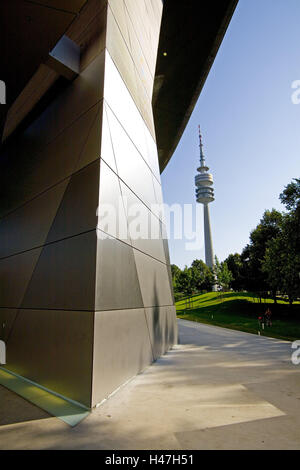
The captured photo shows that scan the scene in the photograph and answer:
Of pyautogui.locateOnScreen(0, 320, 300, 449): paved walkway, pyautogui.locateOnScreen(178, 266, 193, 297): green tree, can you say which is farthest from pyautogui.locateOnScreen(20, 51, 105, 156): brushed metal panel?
pyautogui.locateOnScreen(178, 266, 193, 297): green tree

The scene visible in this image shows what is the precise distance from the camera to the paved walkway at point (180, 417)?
112 inches

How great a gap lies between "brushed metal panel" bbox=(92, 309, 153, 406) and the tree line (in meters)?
18.1

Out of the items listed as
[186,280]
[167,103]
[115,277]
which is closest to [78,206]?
[115,277]

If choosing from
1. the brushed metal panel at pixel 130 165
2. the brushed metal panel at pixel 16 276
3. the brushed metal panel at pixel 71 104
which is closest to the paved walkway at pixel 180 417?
the brushed metal panel at pixel 16 276

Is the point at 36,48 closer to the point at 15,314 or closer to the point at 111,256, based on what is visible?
the point at 111,256

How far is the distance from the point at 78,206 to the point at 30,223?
2.37m

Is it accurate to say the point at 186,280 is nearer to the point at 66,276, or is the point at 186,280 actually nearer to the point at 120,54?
the point at 120,54

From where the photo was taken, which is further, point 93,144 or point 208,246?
point 208,246

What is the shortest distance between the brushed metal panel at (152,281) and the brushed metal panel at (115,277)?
1.35ft

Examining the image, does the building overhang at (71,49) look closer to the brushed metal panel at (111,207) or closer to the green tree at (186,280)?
the brushed metal panel at (111,207)

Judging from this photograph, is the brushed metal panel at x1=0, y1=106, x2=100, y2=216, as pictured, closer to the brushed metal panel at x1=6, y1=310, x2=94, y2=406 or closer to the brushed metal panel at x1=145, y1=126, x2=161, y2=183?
the brushed metal panel at x1=6, y1=310, x2=94, y2=406

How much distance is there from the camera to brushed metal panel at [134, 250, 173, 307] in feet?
22.0

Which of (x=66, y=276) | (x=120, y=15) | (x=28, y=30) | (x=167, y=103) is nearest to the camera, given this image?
(x=66, y=276)

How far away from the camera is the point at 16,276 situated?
6.89 m
